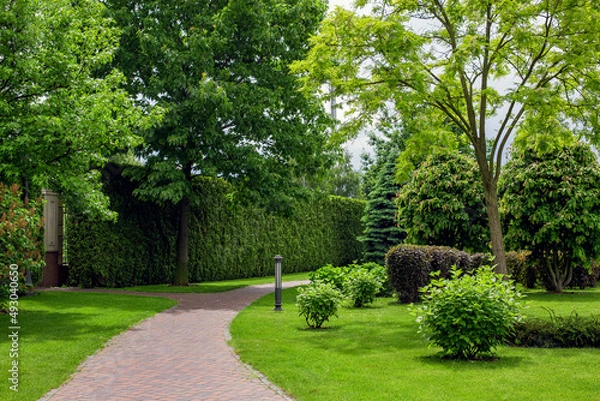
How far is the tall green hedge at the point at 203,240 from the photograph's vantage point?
20.1 m

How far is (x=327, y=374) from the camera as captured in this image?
751cm

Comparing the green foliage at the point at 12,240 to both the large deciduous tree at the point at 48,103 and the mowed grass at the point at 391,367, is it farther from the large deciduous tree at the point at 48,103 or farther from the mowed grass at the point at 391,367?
the mowed grass at the point at 391,367

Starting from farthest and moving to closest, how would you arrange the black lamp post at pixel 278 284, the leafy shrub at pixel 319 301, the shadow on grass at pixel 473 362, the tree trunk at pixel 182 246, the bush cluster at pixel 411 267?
the tree trunk at pixel 182 246
the bush cluster at pixel 411 267
the black lamp post at pixel 278 284
the leafy shrub at pixel 319 301
the shadow on grass at pixel 473 362

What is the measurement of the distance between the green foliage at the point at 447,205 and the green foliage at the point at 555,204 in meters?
1.79

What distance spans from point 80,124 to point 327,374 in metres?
7.63

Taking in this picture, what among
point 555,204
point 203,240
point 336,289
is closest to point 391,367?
point 336,289

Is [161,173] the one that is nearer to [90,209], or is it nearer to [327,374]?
[90,209]

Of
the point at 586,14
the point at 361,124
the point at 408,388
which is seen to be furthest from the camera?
the point at 361,124

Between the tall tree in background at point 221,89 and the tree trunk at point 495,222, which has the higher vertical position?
the tall tree in background at point 221,89

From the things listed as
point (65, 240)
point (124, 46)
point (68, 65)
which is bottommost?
point (65, 240)

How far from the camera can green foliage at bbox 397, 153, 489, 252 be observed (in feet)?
67.8

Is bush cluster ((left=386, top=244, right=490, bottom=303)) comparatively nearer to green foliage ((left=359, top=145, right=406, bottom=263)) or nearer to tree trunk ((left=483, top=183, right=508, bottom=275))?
tree trunk ((left=483, top=183, right=508, bottom=275))

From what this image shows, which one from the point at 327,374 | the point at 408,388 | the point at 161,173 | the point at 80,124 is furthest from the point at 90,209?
the point at 408,388

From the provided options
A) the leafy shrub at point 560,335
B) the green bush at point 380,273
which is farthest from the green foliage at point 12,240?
the leafy shrub at point 560,335
